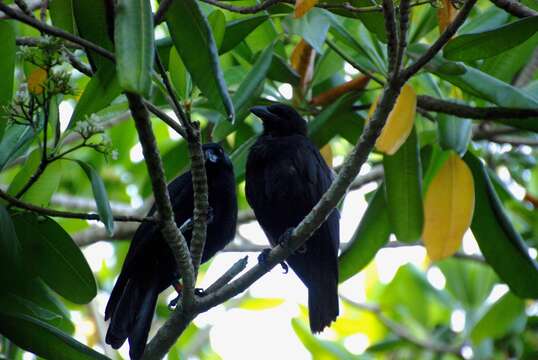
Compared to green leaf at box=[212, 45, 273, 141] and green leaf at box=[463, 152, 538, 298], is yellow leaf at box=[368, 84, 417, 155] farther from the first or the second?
green leaf at box=[463, 152, 538, 298]

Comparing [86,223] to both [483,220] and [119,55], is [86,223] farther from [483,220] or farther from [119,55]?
[119,55]

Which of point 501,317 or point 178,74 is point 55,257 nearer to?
point 178,74

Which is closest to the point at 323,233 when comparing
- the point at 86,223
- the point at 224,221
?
the point at 224,221

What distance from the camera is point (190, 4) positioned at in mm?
3277

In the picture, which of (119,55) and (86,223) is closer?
(119,55)

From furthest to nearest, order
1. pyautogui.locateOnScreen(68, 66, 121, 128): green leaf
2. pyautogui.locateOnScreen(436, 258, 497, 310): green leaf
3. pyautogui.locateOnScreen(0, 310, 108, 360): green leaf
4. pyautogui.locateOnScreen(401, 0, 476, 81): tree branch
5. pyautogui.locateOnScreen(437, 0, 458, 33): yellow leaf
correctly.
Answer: pyautogui.locateOnScreen(436, 258, 497, 310): green leaf
pyautogui.locateOnScreen(437, 0, 458, 33): yellow leaf
pyautogui.locateOnScreen(68, 66, 121, 128): green leaf
pyautogui.locateOnScreen(0, 310, 108, 360): green leaf
pyautogui.locateOnScreen(401, 0, 476, 81): tree branch

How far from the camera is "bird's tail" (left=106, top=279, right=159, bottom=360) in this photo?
4336 millimetres

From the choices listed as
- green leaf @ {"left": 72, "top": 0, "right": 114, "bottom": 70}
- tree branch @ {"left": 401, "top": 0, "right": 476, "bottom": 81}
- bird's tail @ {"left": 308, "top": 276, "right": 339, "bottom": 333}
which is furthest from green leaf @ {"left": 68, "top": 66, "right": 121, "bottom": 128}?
bird's tail @ {"left": 308, "top": 276, "right": 339, "bottom": 333}

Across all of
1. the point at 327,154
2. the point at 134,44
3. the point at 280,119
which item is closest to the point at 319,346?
the point at 327,154

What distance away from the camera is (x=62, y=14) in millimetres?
3596

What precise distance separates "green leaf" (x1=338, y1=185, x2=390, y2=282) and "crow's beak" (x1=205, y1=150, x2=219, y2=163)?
3.03 feet

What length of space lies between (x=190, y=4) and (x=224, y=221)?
1904mm


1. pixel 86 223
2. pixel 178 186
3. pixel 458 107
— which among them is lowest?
pixel 458 107

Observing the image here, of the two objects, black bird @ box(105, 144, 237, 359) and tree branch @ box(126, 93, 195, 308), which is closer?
tree branch @ box(126, 93, 195, 308)
